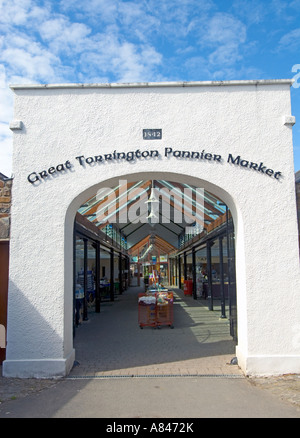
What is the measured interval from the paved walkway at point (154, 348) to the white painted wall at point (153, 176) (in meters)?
→ 0.58

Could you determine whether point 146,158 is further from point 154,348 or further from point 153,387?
point 154,348

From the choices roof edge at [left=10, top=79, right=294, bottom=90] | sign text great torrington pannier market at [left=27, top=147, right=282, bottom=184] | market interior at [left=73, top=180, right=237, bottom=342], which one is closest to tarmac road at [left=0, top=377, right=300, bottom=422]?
market interior at [left=73, top=180, right=237, bottom=342]

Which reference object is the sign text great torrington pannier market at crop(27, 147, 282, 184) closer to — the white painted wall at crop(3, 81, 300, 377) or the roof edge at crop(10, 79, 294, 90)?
the white painted wall at crop(3, 81, 300, 377)

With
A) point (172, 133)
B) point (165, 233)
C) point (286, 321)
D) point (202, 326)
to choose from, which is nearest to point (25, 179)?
point (172, 133)

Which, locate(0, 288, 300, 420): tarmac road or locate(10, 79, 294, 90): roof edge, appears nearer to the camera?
locate(0, 288, 300, 420): tarmac road

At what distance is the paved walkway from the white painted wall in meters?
0.58

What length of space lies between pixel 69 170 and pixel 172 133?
68.8 inches

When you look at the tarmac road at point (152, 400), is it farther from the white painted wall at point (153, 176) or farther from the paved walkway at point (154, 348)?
the white painted wall at point (153, 176)

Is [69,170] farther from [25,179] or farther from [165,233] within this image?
[165,233]

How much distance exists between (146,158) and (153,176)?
14.9 inches

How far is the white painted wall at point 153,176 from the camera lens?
573 cm

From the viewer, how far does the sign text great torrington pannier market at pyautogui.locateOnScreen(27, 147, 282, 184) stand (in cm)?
598

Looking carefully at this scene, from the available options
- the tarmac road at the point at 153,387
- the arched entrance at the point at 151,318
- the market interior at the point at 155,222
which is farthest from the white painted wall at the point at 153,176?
the market interior at the point at 155,222
